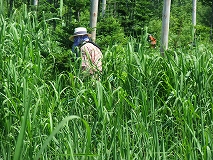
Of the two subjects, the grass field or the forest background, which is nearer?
the grass field

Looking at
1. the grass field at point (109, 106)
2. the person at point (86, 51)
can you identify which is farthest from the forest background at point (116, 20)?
the grass field at point (109, 106)

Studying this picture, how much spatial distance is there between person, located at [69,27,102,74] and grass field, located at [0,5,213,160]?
0.18m

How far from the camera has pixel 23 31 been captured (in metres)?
3.95

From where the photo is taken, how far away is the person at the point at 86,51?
14.0ft

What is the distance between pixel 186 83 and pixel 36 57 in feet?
3.98

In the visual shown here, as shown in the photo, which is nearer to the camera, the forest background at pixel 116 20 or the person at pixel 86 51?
the person at pixel 86 51

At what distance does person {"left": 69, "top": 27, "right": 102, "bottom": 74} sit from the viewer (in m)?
4.26

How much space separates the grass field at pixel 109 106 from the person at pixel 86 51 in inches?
7.2

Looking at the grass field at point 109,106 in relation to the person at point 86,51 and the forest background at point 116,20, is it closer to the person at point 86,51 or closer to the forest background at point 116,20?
the person at point 86,51

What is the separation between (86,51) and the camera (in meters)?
4.23

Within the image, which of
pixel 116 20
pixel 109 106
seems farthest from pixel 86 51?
pixel 116 20

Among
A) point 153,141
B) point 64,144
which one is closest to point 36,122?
point 64,144

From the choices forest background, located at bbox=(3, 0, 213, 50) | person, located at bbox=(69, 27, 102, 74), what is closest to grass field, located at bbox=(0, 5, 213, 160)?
person, located at bbox=(69, 27, 102, 74)

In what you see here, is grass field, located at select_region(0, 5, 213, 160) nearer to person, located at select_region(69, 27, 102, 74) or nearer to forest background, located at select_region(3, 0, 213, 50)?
person, located at select_region(69, 27, 102, 74)
